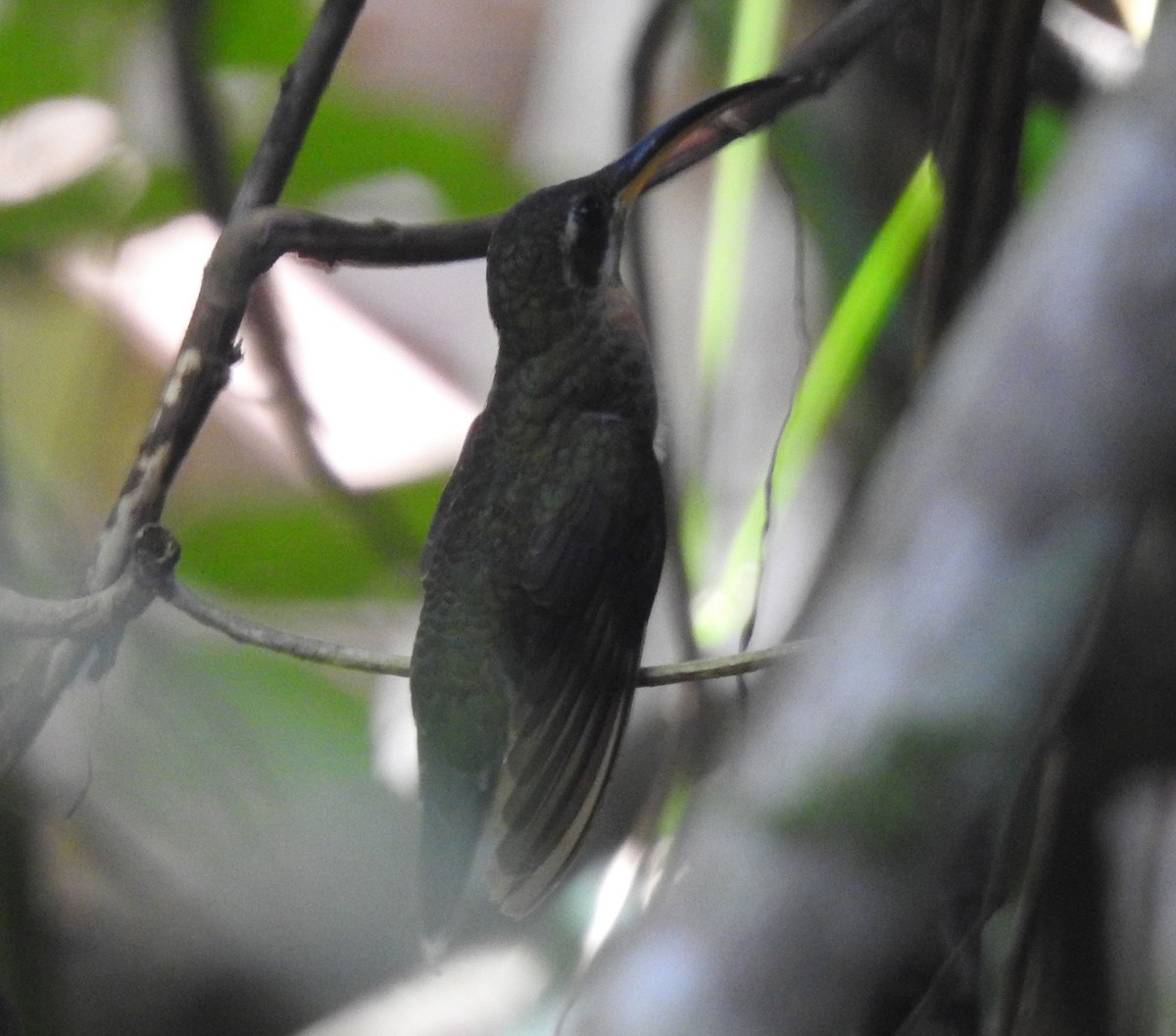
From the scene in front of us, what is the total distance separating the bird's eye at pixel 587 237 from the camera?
0.68 m

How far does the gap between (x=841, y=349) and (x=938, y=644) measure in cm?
68

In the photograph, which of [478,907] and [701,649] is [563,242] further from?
[478,907]

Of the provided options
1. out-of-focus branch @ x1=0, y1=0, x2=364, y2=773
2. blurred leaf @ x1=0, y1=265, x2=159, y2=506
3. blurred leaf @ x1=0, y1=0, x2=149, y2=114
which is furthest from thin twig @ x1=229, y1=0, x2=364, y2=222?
blurred leaf @ x1=0, y1=265, x2=159, y2=506

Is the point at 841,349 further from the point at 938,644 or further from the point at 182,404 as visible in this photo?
the point at 938,644

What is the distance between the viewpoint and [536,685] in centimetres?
64

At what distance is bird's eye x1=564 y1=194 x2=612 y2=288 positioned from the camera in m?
0.68

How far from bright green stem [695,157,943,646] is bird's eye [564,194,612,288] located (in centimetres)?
28

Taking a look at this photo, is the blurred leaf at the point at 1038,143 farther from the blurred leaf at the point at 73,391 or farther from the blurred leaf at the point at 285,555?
the blurred leaf at the point at 73,391

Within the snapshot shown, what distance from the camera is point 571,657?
0.63m

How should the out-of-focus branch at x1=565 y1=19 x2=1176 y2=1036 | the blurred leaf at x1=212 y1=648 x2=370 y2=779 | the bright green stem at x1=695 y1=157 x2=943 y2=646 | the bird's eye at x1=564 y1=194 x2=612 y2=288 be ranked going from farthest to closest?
the blurred leaf at x1=212 y1=648 x2=370 y2=779 → the bright green stem at x1=695 y1=157 x2=943 y2=646 → the bird's eye at x1=564 y1=194 x2=612 y2=288 → the out-of-focus branch at x1=565 y1=19 x2=1176 y2=1036

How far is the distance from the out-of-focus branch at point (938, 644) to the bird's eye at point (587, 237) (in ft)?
1.14

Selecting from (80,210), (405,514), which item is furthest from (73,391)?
(405,514)

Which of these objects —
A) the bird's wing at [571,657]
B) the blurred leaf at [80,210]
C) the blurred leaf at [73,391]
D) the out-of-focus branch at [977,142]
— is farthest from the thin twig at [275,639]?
the blurred leaf at [73,391]

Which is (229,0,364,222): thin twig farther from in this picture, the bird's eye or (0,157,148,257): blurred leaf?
(0,157,148,257): blurred leaf
